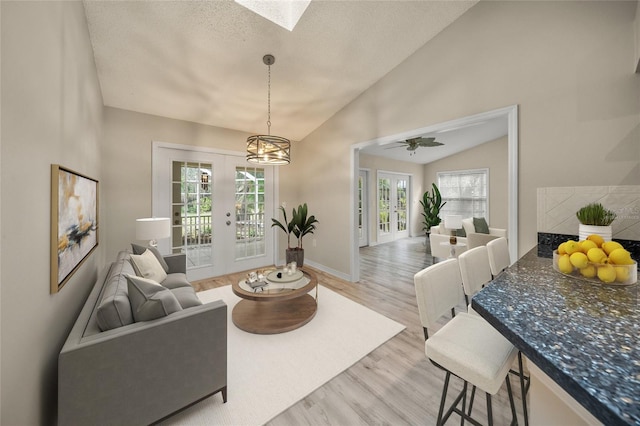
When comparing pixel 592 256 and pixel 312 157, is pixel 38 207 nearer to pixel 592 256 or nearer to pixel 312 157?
pixel 592 256

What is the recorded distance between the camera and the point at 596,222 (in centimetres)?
156

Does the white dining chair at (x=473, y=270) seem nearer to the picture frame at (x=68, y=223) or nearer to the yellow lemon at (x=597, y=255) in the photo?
the yellow lemon at (x=597, y=255)

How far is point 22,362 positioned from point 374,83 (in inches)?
157

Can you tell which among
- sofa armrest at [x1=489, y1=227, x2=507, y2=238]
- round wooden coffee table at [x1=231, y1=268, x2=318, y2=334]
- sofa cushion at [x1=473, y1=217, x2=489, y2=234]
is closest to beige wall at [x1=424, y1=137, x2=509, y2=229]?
sofa cushion at [x1=473, y1=217, x2=489, y2=234]

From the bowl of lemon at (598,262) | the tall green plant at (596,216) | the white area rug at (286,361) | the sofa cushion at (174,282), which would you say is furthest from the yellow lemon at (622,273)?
the sofa cushion at (174,282)

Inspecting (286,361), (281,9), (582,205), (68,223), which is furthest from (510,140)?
(68,223)

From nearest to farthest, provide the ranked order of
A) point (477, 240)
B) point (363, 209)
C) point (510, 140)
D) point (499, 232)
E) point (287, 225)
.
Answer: point (510, 140)
point (477, 240)
point (499, 232)
point (287, 225)
point (363, 209)

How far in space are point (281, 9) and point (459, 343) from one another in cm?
300

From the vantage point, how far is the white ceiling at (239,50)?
210 cm

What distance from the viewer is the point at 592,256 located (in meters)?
1.03

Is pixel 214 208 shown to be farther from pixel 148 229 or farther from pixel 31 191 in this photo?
pixel 31 191

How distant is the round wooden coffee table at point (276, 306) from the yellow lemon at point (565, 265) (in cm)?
181

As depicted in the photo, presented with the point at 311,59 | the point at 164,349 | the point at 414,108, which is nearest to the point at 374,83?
the point at 414,108

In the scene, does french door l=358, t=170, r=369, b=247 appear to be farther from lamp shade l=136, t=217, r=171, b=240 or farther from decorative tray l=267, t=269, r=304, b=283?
lamp shade l=136, t=217, r=171, b=240
